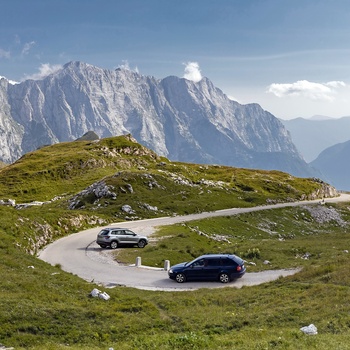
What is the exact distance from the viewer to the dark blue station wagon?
31.6 metres

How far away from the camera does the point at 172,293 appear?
2712 cm

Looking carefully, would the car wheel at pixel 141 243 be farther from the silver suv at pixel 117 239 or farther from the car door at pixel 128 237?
the car door at pixel 128 237

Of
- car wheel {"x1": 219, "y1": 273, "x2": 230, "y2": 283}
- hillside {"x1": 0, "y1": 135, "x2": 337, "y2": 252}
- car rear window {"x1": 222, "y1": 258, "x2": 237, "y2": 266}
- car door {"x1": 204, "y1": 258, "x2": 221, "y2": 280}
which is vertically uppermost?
hillside {"x1": 0, "y1": 135, "x2": 337, "y2": 252}

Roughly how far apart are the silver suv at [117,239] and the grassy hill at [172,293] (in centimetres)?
168

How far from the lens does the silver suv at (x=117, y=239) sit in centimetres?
4444

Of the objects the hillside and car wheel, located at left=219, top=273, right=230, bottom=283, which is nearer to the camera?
car wheel, located at left=219, top=273, right=230, bottom=283

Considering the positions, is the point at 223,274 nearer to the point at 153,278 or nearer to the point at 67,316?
the point at 153,278

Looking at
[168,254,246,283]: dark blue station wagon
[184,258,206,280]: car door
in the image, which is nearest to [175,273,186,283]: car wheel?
[168,254,246,283]: dark blue station wagon

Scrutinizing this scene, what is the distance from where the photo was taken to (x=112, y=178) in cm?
8375

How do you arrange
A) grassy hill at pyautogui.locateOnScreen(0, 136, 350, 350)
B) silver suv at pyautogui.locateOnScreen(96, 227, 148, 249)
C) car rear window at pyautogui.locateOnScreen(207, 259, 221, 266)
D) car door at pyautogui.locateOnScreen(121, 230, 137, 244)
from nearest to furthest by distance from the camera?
grassy hill at pyautogui.locateOnScreen(0, 136, 350, 350), car rear window at pyautogui.locateOnScreen(207, 259, 221, 266), silver suv at pyautogui.locateOnScreen(96, 227, 148, 249), car door at pyautogui.locateOnScreen(121, 230, 137, 244)

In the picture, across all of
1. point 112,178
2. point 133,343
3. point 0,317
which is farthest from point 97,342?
point 112,178

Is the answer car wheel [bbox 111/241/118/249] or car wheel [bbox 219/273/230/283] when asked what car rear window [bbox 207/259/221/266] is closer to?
car wheel [bbox 219/273/230/283]

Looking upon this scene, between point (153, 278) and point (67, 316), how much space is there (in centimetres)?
1535

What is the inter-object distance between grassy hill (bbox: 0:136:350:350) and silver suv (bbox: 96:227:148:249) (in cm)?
168
